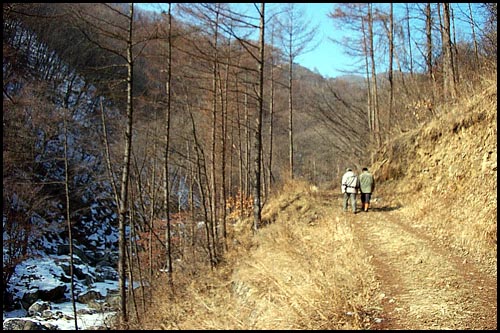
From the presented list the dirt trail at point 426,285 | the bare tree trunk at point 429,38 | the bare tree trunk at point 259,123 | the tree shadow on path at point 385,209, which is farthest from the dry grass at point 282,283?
the bare tree trunk at point 429,38

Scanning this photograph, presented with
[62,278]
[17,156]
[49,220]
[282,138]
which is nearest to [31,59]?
[49,220]

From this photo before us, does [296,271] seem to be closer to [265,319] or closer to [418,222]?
[265,319]

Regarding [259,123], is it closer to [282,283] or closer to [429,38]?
[282,283]

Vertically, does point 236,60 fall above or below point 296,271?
above

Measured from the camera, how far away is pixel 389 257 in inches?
282

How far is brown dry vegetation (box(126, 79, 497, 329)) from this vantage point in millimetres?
5012

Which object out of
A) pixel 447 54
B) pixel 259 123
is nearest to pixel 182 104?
pixel 259 123

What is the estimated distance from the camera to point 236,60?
1401cm

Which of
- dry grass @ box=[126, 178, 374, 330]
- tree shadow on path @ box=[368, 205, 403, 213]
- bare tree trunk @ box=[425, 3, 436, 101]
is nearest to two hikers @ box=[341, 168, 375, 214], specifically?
tree shadow on path @ box=[368, 205, 403, 213]

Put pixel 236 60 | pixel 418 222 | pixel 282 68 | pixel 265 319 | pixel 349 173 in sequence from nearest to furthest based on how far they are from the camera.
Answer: pixel 265 319 < pixel 418 222 < pixel 349 173 < pixel 236 60 < pixel 282 68

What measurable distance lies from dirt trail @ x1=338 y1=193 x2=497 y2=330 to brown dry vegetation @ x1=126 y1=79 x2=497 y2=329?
2 cm

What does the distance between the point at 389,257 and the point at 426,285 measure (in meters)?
1.58

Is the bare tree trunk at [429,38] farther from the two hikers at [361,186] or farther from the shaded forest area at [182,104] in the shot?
the two hikers at [361,186]

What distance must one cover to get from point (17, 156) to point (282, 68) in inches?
529
